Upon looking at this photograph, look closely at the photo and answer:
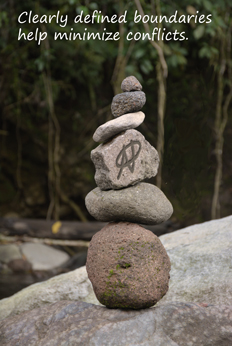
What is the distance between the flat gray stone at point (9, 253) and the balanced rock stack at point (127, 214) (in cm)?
414

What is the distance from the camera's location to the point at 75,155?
8.43 m

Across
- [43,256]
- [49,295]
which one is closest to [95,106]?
[43,256]

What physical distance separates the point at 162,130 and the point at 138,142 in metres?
3.58

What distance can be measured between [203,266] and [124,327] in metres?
1.18

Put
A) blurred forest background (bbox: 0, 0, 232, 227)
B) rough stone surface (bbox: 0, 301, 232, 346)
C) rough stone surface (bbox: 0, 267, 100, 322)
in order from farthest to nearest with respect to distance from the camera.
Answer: blurred forest background (bbox: 0, 0, 232, 227) → rough stone surface (bbox: 0, 267, 100, 322) → rough stone surface (bbox: 0, 301, 232, 346)

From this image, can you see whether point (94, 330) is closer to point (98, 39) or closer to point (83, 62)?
point (98, 39)

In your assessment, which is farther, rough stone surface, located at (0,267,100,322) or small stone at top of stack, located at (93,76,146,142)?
rough stone surface, located at (0,267,100,322)

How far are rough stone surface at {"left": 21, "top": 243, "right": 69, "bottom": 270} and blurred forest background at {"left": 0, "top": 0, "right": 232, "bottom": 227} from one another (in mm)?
1300

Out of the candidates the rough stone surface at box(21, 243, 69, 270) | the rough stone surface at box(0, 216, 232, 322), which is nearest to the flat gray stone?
the rough stone surface at box(21, 243, 69, 270)

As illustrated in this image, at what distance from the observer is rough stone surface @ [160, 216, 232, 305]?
3.04 meters

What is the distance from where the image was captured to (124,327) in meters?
2.39

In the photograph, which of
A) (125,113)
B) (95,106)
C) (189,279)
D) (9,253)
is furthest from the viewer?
(95,106)

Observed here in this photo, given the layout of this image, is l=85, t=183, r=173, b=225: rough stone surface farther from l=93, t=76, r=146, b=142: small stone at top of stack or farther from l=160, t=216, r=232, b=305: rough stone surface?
l=160, t=216, r=232, b=305: rough stone surface

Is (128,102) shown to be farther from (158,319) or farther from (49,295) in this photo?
(49,295)
